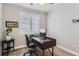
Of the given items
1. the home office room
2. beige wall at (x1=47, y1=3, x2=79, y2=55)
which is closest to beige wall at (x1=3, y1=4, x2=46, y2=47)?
the home office room

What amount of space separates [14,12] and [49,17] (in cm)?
61

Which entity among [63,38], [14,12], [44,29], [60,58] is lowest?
[60,58]

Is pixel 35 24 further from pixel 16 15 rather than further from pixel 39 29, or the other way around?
pixel 16 15

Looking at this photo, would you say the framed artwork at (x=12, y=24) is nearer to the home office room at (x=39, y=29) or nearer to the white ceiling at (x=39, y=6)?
the home office room at (x=39, y=29)

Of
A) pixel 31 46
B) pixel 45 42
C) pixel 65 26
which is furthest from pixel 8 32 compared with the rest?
pixel 65 26

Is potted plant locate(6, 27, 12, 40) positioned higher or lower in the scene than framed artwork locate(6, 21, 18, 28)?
lower

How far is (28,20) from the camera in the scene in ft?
4.79

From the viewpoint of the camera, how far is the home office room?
135 cm

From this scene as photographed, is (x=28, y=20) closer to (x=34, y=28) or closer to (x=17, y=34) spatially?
(x=34, y=28)

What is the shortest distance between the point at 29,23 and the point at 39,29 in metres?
0.21

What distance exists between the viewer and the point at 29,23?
1468 millimetres

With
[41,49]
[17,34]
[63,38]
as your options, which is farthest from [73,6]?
[17,34]

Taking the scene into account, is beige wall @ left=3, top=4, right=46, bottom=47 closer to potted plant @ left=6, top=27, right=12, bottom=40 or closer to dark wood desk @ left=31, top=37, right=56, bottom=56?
potted plant @ left=6, top=27, right=12, bottom=40

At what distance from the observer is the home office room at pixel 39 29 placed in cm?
135
